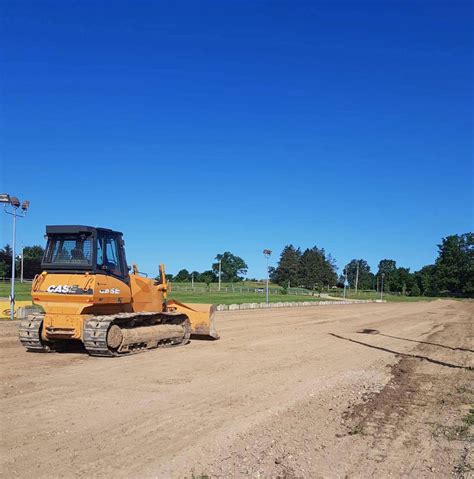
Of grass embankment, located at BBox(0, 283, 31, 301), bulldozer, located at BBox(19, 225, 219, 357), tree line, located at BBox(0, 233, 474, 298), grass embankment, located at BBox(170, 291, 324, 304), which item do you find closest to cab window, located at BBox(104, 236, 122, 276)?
bulldozer, located at BBox(19, 225, 219, 357)

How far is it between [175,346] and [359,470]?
10821mm

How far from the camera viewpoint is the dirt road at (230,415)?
5820 millimetres

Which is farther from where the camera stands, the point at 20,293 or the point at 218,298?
the point at 218,298

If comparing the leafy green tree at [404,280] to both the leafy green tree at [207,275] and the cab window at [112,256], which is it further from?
the cab window at [112,256]

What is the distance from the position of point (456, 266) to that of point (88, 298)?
150289mm

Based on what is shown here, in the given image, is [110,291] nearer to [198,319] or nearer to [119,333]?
[119,333]

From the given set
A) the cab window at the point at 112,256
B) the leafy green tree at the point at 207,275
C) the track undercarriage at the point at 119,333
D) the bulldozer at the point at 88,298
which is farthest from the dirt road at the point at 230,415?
the leafy green tree at the point at 207,275

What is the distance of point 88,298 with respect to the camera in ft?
41.8

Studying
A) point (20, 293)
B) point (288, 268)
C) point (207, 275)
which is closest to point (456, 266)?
point (288, 268)

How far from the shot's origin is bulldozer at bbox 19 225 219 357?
41.9 ft

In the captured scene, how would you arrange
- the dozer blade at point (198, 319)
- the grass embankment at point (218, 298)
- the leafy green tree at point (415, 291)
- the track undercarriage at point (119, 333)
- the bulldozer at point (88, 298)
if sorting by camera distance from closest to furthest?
the track undercarriage at point (119, 333)
the bulldozer at point (88, 298)
the dozer blade at point (198, 319)
the grass embankment at point (218, 298)
the leafy green tree at point (415, 291)

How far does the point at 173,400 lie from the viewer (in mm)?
8766

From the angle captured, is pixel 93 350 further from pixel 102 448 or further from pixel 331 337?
pixel 331 337

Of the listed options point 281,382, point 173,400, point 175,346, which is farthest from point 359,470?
point 175,346
